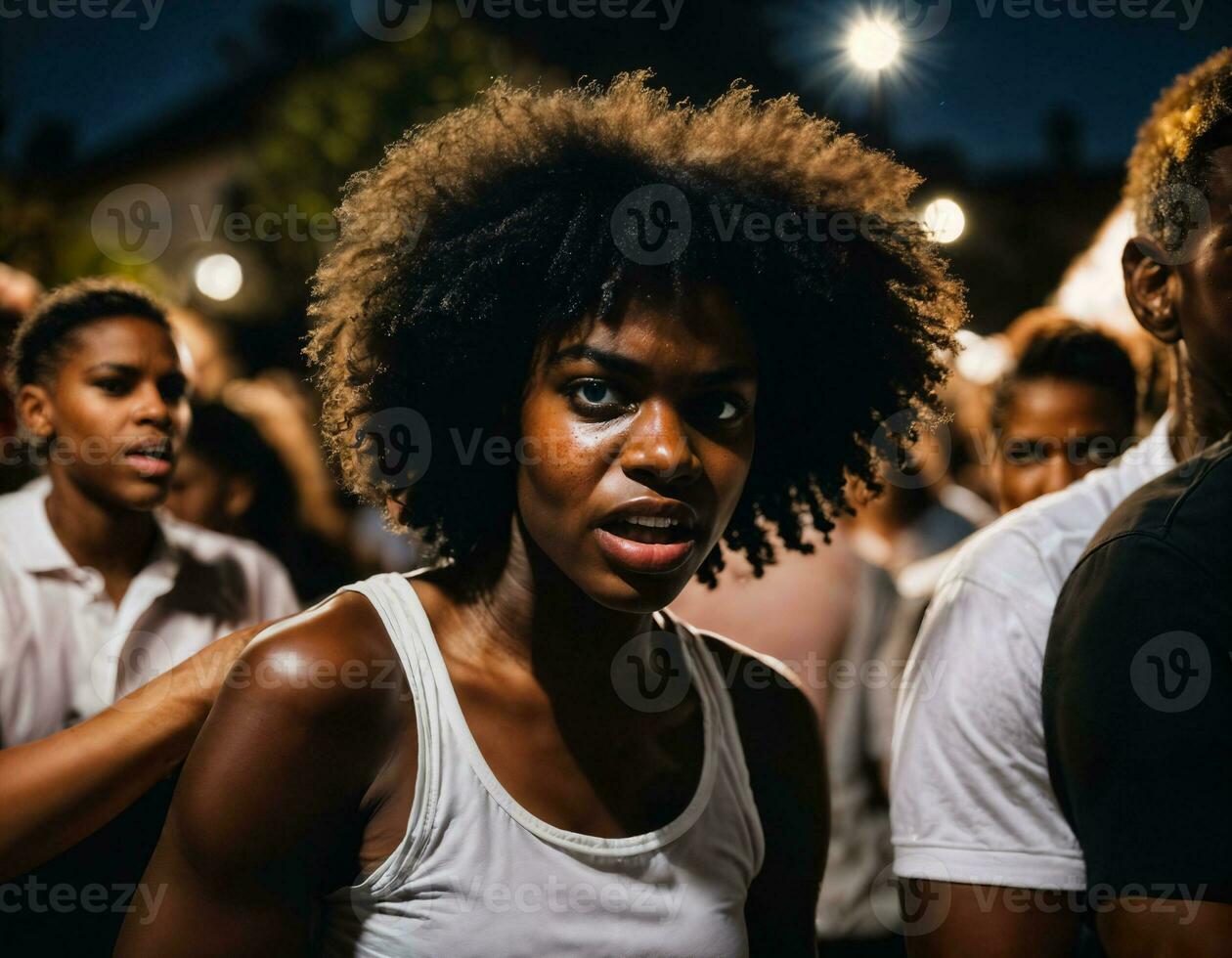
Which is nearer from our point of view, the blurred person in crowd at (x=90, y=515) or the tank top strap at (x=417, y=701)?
the tank top strap at (x=417, y=701)

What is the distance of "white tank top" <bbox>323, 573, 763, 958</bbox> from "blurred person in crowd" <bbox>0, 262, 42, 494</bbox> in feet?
5.22

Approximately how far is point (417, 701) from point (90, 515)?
1.35m

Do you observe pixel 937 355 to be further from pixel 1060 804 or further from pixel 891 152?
pixel 1060 804

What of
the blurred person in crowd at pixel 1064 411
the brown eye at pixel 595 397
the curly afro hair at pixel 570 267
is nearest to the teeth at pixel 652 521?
the brown eye at pixel 595 397

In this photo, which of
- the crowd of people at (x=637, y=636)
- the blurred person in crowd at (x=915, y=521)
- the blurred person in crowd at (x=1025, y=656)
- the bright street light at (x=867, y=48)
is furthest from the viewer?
the bright street light at (x=867, y=48)

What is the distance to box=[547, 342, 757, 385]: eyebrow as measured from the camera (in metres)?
1.53

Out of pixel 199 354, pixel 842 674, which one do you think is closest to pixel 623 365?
pixel 842 674

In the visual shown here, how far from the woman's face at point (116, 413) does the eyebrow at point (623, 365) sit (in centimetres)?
119

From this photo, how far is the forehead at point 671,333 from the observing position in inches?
60.5

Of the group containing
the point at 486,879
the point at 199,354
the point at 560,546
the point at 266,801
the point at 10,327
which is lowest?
the point at 486,879

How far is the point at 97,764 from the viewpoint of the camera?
1593 millimetres

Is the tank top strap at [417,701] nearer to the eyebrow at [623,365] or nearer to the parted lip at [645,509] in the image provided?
the parted lip at [645,509]

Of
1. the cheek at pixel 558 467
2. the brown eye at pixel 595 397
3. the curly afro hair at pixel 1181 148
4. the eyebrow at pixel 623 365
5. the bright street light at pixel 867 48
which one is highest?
the bright street light at pixel 867 48

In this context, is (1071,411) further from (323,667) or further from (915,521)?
(323,667)
